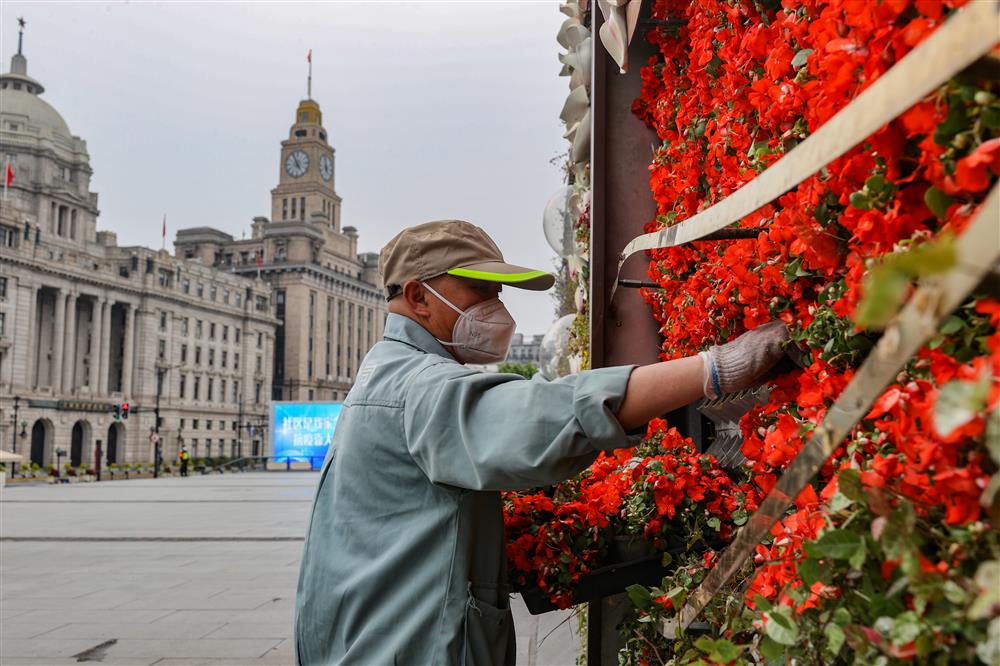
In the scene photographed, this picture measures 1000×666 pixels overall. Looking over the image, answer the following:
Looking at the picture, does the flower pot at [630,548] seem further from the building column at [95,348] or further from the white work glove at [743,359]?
the building column at [95,348]

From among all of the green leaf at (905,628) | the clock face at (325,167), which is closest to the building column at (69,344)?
the clock face at (325,167)

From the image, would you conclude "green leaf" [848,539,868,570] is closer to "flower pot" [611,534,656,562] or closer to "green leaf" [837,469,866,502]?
"green leaf" [837,469,866,502]

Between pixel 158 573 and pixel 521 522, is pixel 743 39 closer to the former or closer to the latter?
pixel 521 522

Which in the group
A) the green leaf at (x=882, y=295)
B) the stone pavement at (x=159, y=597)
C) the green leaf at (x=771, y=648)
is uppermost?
the green leaf at (x=882, y=295)

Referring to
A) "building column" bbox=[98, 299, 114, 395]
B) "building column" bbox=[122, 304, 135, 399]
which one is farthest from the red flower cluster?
"building column" bbox=[122, 304, 135, 399]

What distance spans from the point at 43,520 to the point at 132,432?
65385 mm

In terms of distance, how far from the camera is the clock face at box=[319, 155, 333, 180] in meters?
131

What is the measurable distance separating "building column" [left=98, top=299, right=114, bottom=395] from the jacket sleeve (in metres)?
82.9

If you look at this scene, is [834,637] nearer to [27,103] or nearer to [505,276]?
[505,276]

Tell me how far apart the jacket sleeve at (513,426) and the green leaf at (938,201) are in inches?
26.3

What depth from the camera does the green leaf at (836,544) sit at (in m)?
1.10

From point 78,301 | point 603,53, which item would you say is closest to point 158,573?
point 603,53

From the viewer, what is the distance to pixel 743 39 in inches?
85.1

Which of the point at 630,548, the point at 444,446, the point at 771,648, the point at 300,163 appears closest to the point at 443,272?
the point at 444,446
